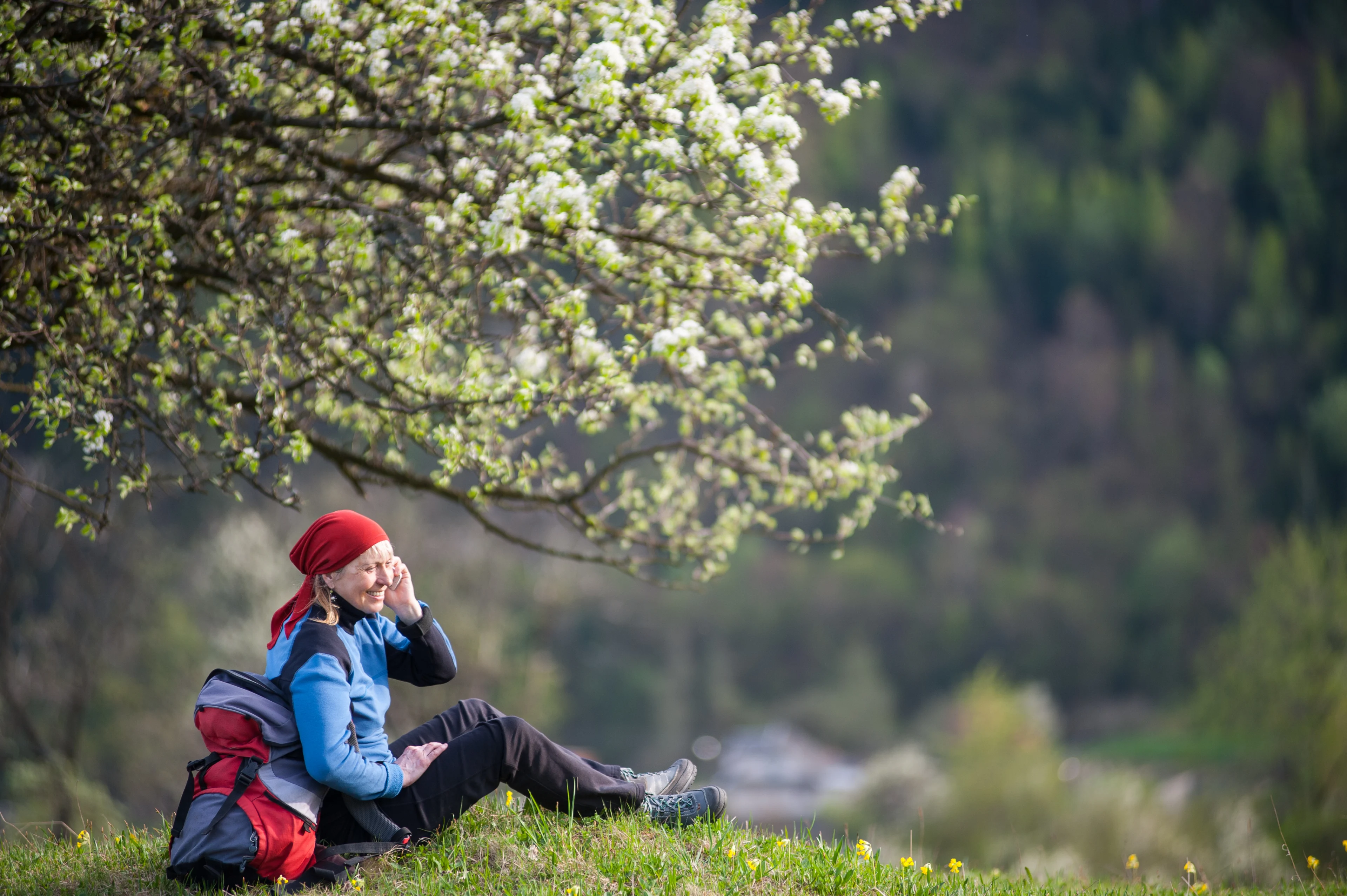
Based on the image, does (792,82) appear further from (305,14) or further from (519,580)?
(519,580)

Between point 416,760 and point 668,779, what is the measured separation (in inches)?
45.9

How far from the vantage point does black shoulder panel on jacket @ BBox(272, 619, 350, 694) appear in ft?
13.1

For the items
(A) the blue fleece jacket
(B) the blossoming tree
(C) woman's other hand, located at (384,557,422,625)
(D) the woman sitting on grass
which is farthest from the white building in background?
(C) woman's other hand, located at (384,557,422,625)

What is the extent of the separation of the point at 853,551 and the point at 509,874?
6433 centimetres

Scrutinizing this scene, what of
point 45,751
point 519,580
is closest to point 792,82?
point 45,751

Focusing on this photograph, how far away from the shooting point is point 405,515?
3391 cm

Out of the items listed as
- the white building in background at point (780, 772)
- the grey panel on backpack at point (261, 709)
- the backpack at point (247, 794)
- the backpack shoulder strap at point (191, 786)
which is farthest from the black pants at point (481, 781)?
the white building in background at point (780, 772)

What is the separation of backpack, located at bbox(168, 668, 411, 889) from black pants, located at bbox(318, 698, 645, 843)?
0.25 metres

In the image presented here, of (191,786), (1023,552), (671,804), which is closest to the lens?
(191,786)

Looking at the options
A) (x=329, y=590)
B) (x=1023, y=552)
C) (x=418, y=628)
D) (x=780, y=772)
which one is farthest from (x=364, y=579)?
(x=1023, y=552)

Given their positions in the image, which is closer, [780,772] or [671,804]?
[671,804]

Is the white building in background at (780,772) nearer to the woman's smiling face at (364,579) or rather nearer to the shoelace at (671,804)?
the shoelace at (671,804)

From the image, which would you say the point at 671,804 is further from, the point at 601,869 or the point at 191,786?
the point at 191,786

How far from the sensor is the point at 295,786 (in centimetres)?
398
